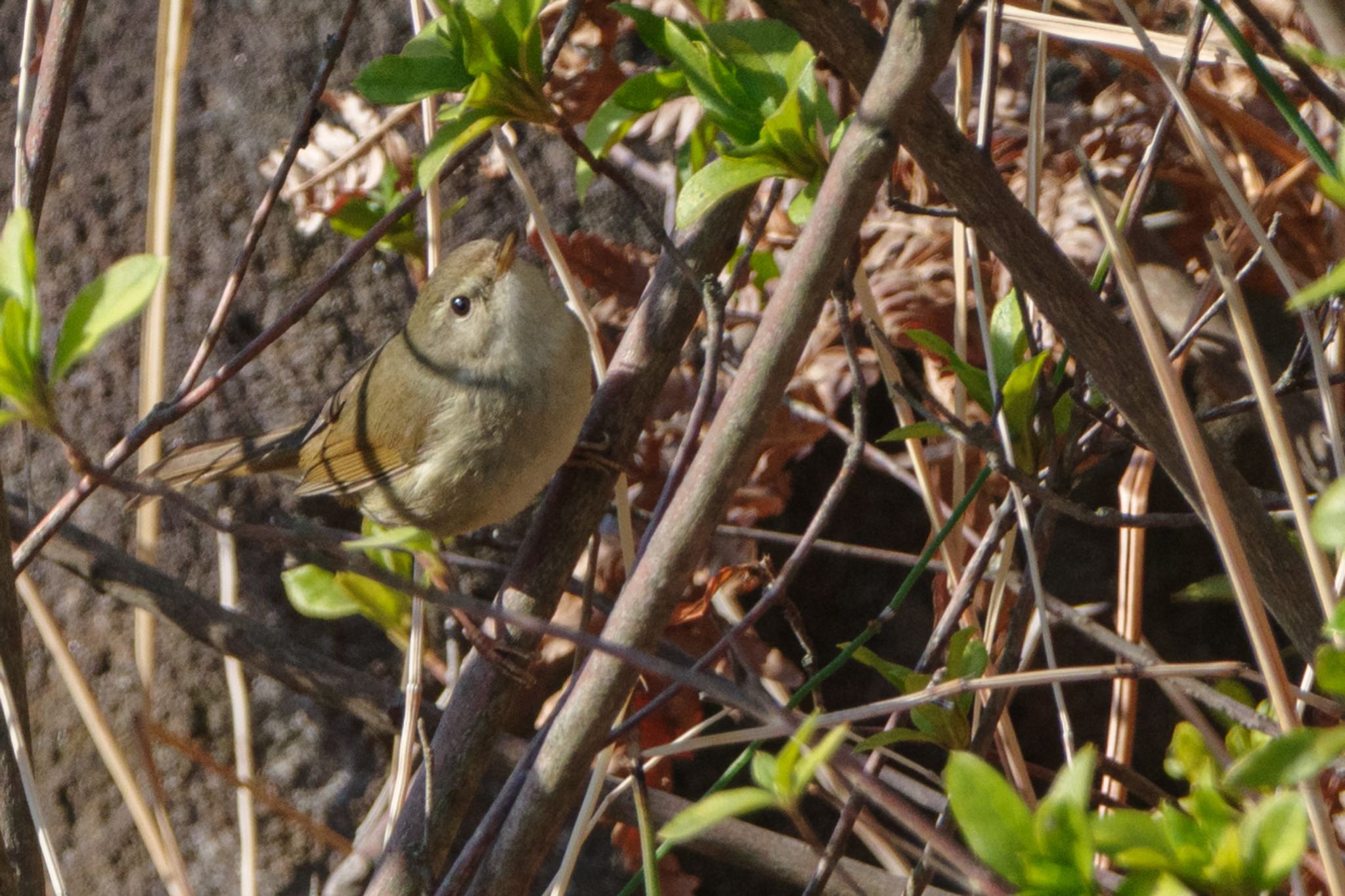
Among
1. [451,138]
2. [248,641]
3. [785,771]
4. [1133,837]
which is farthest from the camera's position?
[248,641]

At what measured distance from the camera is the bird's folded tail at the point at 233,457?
265 centimetres

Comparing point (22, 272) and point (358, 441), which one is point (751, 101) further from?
point (358, 441)

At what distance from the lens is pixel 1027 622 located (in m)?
1.70

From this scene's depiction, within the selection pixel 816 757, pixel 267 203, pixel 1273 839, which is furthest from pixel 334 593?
pixel 1273 839

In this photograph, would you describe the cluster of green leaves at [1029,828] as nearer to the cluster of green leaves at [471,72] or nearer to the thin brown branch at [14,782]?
the cluster of green leaves at [471,72]

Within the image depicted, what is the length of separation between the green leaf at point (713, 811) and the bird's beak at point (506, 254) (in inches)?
63.7

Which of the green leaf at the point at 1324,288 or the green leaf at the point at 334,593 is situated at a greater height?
the green leaf at the point at 1324,288

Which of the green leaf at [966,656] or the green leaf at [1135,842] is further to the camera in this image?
the green leaf at [966,656]

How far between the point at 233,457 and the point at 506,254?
0.80 meters

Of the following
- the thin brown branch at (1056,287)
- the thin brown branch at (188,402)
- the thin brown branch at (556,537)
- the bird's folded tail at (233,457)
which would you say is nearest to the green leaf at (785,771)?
the thin brown branch at (1056,287)

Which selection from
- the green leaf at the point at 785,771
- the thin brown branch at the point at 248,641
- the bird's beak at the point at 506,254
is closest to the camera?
the green leaf at the point at 785,771

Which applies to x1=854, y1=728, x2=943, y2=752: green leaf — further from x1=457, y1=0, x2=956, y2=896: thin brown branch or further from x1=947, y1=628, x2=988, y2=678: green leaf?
x1=457, y1=0, x2=956, y2=896: thin brown branch

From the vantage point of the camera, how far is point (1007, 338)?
167 centimetres

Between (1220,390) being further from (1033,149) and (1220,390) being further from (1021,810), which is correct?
(1021,810)
